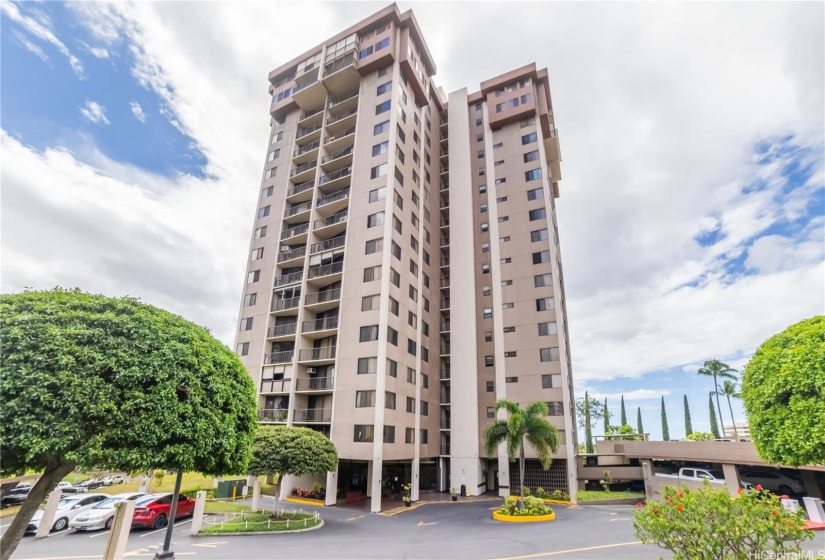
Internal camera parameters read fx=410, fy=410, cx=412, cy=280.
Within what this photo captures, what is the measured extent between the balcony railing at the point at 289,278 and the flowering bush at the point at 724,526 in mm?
32652

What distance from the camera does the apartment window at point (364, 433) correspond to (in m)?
28.4

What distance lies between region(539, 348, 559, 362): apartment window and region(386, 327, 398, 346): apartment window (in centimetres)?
1371

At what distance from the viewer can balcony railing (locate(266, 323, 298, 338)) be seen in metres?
35.4

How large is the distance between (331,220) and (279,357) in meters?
13.4

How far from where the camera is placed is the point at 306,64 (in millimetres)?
45219

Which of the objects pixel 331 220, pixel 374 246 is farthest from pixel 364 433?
pixel 331 220

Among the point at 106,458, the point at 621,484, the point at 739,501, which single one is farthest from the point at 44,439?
the point at 621,484

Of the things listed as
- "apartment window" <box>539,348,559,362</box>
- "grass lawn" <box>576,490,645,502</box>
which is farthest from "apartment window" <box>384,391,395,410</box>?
"grass lawn" <box>576,490,645,502</box>

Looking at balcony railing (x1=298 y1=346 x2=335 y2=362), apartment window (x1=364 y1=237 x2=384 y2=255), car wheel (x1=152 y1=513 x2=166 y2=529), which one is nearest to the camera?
car wheel (x1=152 y1=513 x2=166 y2=529)

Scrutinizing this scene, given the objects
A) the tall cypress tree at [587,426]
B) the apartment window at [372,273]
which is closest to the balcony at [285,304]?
the apartment window at [372,273]

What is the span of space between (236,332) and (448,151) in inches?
1239

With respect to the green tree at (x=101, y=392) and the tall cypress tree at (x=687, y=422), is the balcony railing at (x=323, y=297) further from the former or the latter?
the tall cypress tree at (x=687, y=422)

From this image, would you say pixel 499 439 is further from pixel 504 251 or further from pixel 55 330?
pixel 55 330

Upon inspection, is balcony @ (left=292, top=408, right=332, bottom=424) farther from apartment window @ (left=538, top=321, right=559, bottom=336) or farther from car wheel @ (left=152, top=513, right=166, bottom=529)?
apartment window @ (left=538, top=321, right=559, bottom=336)
